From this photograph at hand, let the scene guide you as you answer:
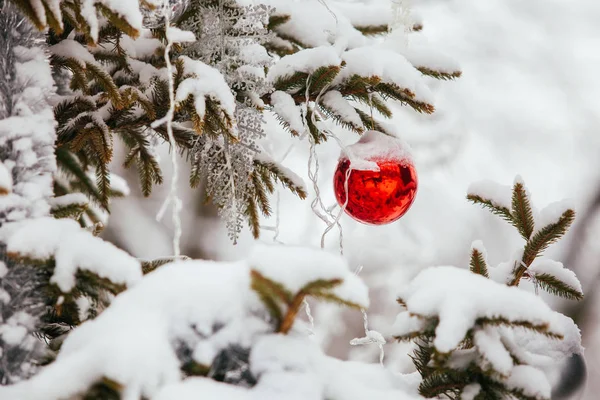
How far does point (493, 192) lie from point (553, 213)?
0.39 ft

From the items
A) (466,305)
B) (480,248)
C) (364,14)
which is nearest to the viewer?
(466,305)

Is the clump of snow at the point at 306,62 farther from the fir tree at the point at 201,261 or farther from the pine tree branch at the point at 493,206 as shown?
the pine tree branch at the point at 493,206

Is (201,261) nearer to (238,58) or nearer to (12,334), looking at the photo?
(12,334)

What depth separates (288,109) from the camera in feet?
3.41

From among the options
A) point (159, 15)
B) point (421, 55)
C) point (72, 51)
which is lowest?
point (72, 51)

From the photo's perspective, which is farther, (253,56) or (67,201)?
(253,56)

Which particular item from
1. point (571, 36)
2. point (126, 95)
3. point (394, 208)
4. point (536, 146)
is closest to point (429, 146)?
point (536, 146)

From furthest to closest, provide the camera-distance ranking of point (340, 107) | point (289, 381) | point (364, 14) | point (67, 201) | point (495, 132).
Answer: point (495, 132), point (364, 14), point (340, 107), point (67, 201), point (289, 381)

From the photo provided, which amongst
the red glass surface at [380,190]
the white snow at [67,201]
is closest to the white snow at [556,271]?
the red glass surface at [380,190]

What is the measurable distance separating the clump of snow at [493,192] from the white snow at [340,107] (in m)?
0.27

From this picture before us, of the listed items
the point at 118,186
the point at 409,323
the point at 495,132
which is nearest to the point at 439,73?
the point at 409,323

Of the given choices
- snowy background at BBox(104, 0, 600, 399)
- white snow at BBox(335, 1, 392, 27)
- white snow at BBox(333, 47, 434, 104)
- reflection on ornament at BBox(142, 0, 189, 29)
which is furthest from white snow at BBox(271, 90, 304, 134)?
snowy background at BBox(104, 0, 600, 399)

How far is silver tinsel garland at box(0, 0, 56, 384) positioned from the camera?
28.6 inches

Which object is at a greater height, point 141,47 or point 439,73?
point 439,73
